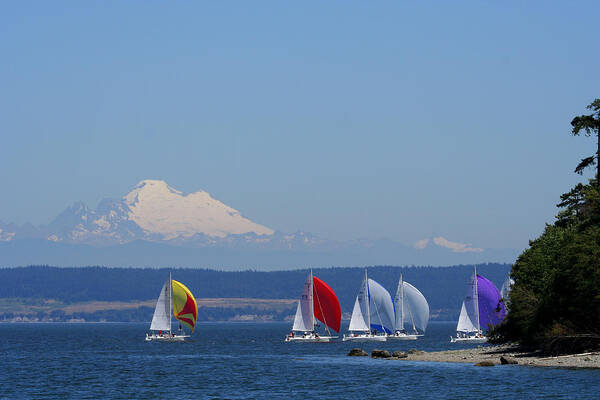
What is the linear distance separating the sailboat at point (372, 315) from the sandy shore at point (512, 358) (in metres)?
43.8

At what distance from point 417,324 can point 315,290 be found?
2254 centimetres

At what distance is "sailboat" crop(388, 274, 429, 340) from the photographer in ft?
569

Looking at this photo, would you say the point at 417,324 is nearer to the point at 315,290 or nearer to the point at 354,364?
the point at 315,290

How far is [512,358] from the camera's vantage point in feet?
316

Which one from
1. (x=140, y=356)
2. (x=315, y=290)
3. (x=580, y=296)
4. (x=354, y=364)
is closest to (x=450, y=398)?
(x=580, y=296)

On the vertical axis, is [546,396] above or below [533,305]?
below

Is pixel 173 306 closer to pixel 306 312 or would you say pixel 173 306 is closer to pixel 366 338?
pixel 306 312

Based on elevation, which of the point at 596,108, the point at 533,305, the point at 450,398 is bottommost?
the point at 450,398

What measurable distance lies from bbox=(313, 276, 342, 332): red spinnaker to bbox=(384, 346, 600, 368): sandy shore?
42.5 meters

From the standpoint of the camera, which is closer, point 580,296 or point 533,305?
point 580,296

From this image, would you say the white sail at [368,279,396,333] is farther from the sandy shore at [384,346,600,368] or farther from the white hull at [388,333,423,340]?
the sandy shore at [384,346,600,368]

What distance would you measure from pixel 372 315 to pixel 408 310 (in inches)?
473

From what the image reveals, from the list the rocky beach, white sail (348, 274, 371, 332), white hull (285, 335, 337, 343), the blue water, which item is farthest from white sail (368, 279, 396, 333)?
the rocky beach

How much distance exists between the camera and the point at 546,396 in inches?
2768
